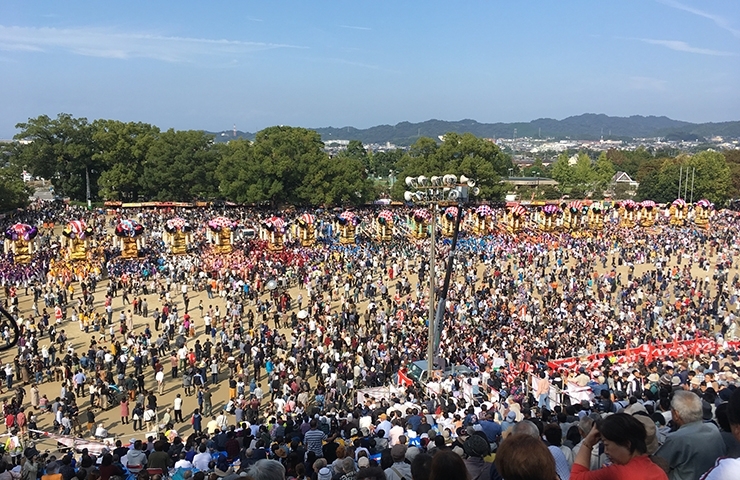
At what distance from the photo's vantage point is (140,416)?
13.2m

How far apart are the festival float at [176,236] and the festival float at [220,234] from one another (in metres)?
1.13

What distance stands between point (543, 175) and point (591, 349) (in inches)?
3860

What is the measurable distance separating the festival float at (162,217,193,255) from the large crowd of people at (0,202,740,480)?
2.36 ft

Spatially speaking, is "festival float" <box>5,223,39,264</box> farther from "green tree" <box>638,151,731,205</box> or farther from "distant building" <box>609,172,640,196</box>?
"distant building" <box>609,172,640,196</box>

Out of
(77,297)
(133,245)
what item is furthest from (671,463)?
(133,245)

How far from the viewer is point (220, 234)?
28234 millimetres

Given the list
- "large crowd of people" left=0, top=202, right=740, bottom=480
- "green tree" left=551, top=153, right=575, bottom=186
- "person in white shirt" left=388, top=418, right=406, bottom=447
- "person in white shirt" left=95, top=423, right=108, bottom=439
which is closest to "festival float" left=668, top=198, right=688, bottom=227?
"large crowd of people" left=0, top=202, right=740, bottom=480

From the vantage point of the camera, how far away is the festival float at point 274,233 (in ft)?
97.8

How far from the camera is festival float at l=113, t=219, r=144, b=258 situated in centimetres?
2612

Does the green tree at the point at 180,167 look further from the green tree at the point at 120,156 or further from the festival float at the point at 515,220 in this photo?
the festival float at the point at 515,220

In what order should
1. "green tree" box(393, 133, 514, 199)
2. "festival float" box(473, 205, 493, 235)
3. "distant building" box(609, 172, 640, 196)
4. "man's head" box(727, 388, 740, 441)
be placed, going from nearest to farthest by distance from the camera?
1. "man's head" box(727, 388, 740, 441)
2. "festival float" box(473, 205, 493, 235)
3. "green tree" box(393, 133, 514, 199)
4. "distant building" box(609, 172, 640, 196)

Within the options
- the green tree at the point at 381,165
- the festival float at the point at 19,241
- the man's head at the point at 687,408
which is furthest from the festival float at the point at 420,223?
the green tree at the point at 381,165

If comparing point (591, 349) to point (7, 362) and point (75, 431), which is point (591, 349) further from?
point (7, 362)

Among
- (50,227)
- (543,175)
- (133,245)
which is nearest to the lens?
(133,245)
